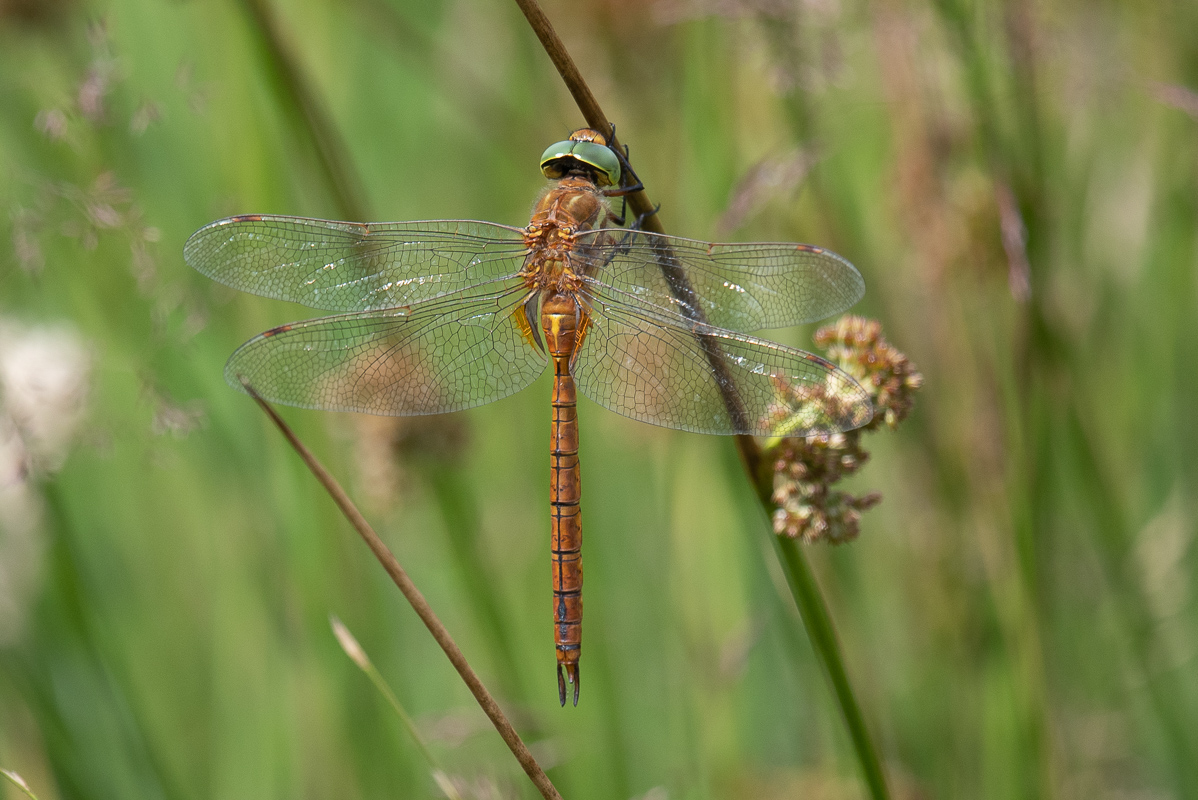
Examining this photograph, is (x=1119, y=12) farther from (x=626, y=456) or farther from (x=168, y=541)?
(x=168, y=541)

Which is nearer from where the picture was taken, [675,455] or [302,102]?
[302,102]

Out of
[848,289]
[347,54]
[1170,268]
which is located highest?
[347,54]

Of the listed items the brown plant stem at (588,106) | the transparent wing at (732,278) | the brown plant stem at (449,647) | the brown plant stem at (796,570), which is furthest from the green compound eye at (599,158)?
the brown plant stem at (449,647)

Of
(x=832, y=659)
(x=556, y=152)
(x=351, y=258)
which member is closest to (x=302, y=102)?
(x=351, y=258)

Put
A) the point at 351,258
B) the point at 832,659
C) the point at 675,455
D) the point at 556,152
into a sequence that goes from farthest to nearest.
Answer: the point at 675,455 < the point at 351,258 < the point at 556,152 < the point at 832,659

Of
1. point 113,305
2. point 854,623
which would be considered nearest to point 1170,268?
point 854,623

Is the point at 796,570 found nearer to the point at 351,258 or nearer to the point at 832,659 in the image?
the point at 832,659

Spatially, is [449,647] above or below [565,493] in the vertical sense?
Answer: below

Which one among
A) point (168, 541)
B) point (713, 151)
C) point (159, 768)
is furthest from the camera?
point (168, 541)
